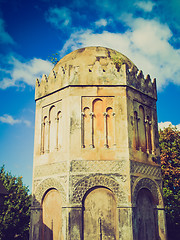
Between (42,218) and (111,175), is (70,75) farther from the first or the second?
(42,218)

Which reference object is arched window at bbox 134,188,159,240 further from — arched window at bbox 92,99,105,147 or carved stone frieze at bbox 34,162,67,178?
carved stone frieze at bbox 34,162,67,178

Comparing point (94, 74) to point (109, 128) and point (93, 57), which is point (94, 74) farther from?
point (109, 128)

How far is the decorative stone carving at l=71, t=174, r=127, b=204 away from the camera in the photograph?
38.0 feet

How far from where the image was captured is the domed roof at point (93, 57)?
14.6 meters

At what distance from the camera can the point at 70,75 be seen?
528 inches

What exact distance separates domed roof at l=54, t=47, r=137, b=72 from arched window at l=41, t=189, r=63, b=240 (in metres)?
6.97

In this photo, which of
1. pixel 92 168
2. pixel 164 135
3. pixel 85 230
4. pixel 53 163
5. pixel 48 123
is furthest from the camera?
pixel 164 135

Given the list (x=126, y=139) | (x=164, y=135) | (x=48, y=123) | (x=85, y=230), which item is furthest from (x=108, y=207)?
(x=164, y=135)

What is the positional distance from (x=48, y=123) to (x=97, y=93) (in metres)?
3.10

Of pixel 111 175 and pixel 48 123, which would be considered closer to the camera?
pixel 111 175

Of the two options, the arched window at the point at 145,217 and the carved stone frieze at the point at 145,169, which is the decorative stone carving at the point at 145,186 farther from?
the carved stone frieze at the point at 145,169

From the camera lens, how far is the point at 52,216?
40.3 feet

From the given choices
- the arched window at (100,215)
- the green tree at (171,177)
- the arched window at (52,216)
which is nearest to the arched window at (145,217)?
the arched window at (100,215)

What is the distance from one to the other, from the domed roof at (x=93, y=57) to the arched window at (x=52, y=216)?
697 centimetres
